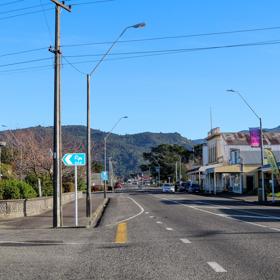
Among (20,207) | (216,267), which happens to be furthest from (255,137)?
(216,267)

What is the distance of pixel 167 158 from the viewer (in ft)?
558

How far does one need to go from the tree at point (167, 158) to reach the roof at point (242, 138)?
69.7m

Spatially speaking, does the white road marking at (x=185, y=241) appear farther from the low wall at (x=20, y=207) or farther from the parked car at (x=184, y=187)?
the parked car at (x=184, y=187)

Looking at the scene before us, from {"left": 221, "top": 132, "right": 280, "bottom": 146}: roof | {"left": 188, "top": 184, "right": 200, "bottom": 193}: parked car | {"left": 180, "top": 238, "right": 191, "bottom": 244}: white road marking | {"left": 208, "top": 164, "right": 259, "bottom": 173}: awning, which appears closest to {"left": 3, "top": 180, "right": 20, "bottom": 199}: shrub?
{"left": 180, "top": 238, "right": 191, "bottom": 244}: white road marking

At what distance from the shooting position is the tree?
169750mm

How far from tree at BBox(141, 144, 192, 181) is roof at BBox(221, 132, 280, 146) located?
69.7 meters

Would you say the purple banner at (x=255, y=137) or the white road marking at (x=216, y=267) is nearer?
the white road marking at (x=216, y=267)

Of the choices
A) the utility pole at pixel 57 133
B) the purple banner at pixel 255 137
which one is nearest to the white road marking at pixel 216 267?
the utility pole at pixel 57 133

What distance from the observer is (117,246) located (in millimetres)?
14156

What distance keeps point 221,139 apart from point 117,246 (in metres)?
82.6

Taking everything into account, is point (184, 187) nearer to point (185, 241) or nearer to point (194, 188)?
point (194, 188)

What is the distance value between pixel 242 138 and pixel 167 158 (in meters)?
75.6

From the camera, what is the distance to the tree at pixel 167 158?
169750 millimetres

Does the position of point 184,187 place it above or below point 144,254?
above
